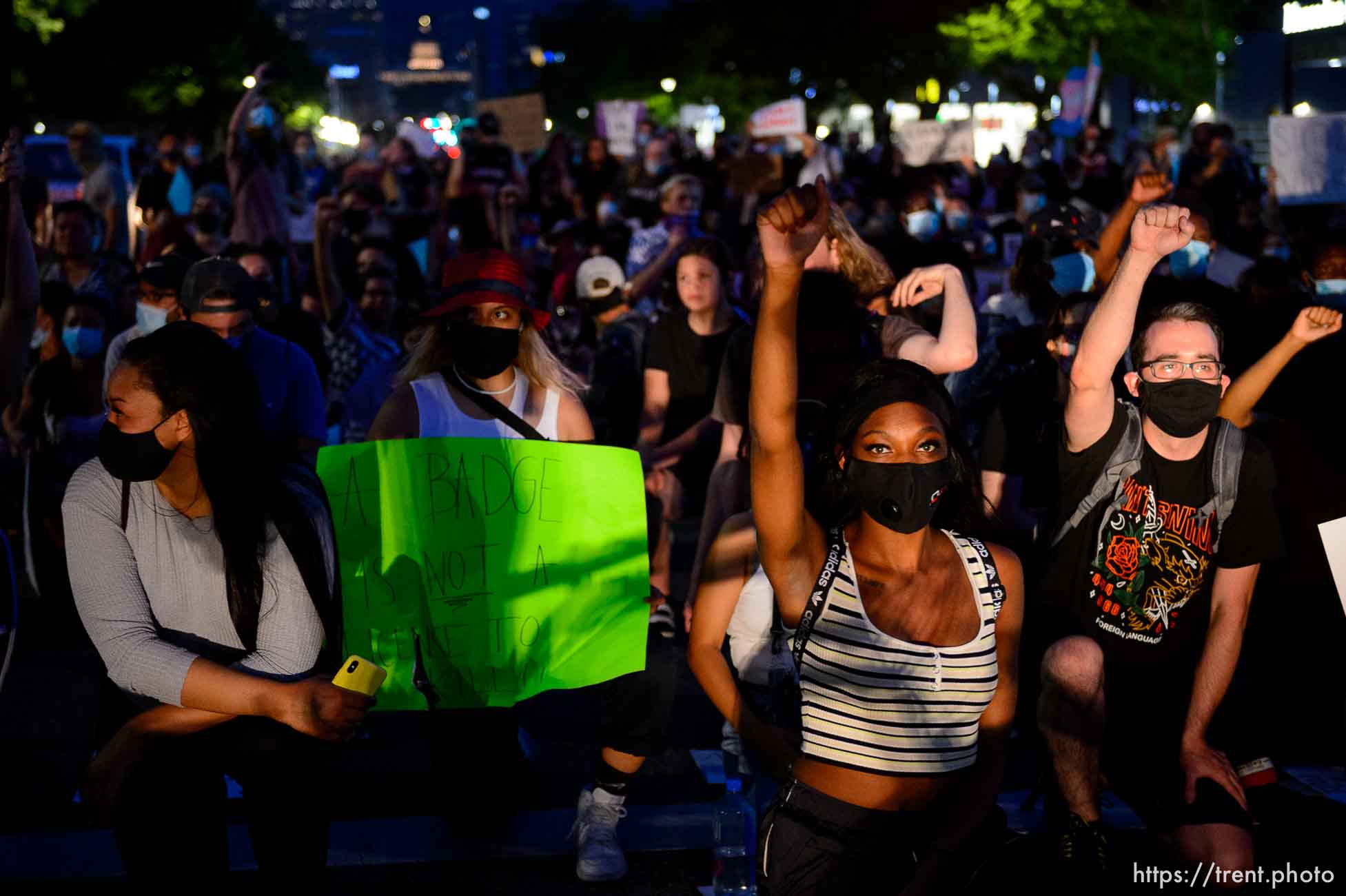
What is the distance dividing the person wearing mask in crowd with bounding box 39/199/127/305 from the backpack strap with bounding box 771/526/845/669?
7.17 m

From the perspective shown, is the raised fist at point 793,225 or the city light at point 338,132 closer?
the raised fist at point 793,225

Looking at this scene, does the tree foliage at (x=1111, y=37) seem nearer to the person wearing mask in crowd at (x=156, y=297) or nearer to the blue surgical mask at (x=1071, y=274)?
the blue surgical mask at (x=1071, y=274)

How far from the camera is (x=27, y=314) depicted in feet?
15.8

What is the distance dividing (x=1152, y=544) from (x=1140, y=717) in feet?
1.66

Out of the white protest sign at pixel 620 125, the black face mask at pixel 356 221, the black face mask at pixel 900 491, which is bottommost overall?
the black face mask at pixel 900 491

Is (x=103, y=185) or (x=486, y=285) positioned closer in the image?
(x=486, y=285)

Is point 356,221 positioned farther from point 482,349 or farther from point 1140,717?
point 1140,717

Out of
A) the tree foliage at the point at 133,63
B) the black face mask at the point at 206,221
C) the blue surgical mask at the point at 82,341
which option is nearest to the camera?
the blue surgical mask at the point at 82,341

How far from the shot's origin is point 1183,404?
4.39 m

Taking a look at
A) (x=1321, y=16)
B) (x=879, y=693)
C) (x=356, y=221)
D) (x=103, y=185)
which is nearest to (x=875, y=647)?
(x=879, y=693)

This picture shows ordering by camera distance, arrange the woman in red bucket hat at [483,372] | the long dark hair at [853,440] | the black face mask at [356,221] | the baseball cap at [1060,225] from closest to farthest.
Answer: the long dark hair at [853,440], the woman in red bucket hat at [483,372], the baseball cap at [1060,225], the black face mask at [356,221]

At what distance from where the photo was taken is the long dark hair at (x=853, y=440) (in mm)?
3541

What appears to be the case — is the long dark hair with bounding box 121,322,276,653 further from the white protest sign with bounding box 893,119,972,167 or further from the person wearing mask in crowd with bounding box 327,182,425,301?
the white protest sign with bounding box 893,119,972,167

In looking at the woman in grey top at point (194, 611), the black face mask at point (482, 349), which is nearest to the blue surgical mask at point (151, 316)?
the black face mask at point (482, 349)
